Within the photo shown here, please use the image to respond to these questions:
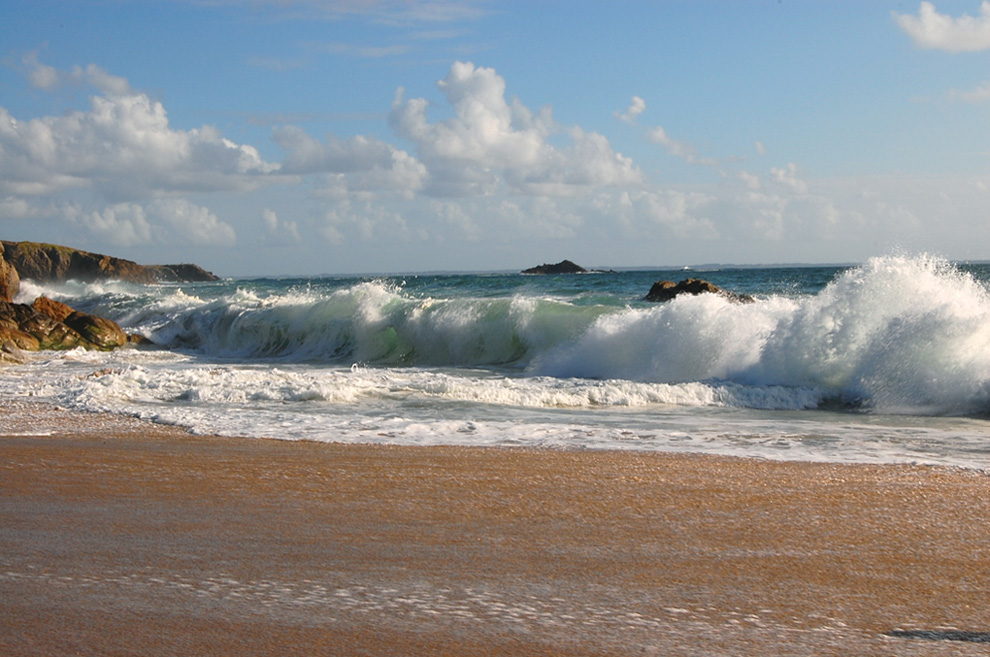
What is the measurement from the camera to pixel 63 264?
234 ft

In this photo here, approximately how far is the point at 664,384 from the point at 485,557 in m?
8.46

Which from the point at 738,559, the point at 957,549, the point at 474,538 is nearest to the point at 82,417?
the point at 474,538

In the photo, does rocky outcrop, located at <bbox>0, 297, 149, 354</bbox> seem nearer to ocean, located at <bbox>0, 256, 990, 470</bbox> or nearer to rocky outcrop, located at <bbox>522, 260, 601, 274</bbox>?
ocean, located at <bbox>0, 256, 990, 470</bbox>

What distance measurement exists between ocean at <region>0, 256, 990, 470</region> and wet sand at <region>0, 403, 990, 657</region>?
1.77m

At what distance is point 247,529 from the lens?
181 inches

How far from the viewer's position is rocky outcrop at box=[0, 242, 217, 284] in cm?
6990

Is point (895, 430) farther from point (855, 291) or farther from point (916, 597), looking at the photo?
point (916, 597)

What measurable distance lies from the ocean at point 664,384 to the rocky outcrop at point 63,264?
58.6 metres

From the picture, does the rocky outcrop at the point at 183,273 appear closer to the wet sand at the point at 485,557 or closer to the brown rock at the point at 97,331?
the brown rock at the point at 97,331

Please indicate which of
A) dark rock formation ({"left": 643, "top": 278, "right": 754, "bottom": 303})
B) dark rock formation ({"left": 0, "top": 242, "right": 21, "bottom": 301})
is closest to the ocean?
dark rock formation ({"left": 0, "top": 242, "right": 21, "bottom": 301})

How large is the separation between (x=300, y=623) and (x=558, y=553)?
1.39 m

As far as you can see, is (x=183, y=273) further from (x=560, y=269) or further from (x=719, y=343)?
(x=719, y=343)

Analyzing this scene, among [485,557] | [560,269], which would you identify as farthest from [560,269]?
[485,557]

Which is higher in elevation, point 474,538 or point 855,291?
point 855,291
